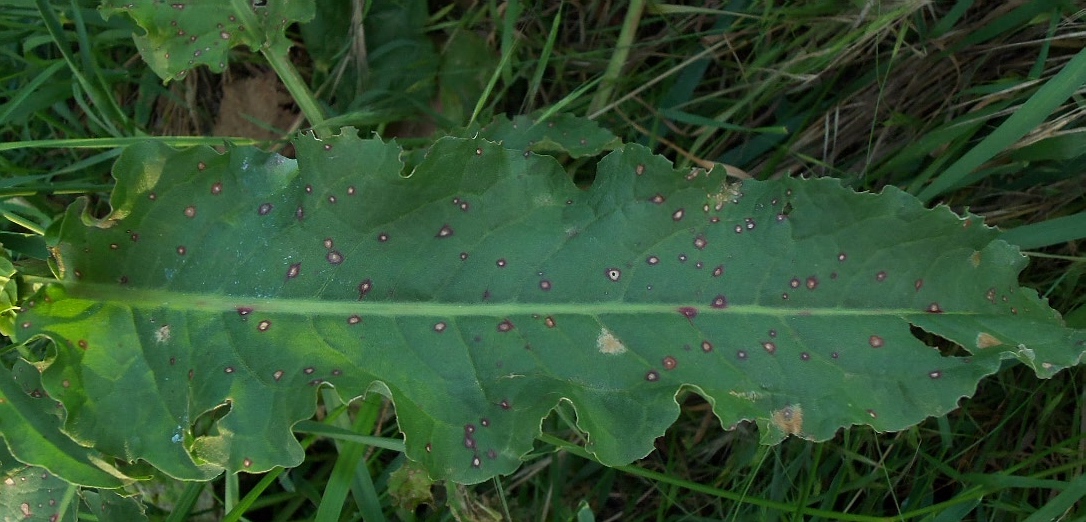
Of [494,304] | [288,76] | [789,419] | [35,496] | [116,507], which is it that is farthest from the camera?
[288,76]

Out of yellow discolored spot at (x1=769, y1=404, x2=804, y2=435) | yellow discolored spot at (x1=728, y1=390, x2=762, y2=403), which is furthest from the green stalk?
yellow discolored spot at (x1=769, y1=404, x2=804, y2=435)

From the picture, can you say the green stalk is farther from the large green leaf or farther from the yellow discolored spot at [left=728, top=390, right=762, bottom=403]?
the yellow discolored spot at [left=728, top=390, right=762, bottom=403]

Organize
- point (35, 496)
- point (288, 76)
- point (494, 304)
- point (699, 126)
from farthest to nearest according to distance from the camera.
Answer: point (699, 126) < point (288, 76) < point (35, 496) < point (494, 304)

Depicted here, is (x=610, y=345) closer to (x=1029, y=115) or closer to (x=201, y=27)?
(x=1029, y=115)

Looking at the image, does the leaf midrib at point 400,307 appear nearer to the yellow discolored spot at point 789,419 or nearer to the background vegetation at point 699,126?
the yellow discolored spot at point 789,419

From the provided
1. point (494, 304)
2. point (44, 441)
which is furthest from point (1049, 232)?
point (44, 441)

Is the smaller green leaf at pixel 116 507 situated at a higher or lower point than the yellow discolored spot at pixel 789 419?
lower

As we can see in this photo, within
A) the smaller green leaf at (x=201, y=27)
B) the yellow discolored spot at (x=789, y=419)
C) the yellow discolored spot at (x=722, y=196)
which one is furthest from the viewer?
the smaller green leaf at (x=201, y=27)

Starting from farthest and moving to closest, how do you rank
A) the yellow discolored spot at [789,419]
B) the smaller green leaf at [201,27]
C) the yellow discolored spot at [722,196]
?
1. the smaller green leaf at [201,27]
2. the yellow discolored spot at [722,196]
3. the yellow discolored spot at [789,419]

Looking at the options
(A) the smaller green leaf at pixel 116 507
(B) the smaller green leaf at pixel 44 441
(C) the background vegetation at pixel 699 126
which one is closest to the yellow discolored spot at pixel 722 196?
(C) the background vegetation at pixel 699 126
